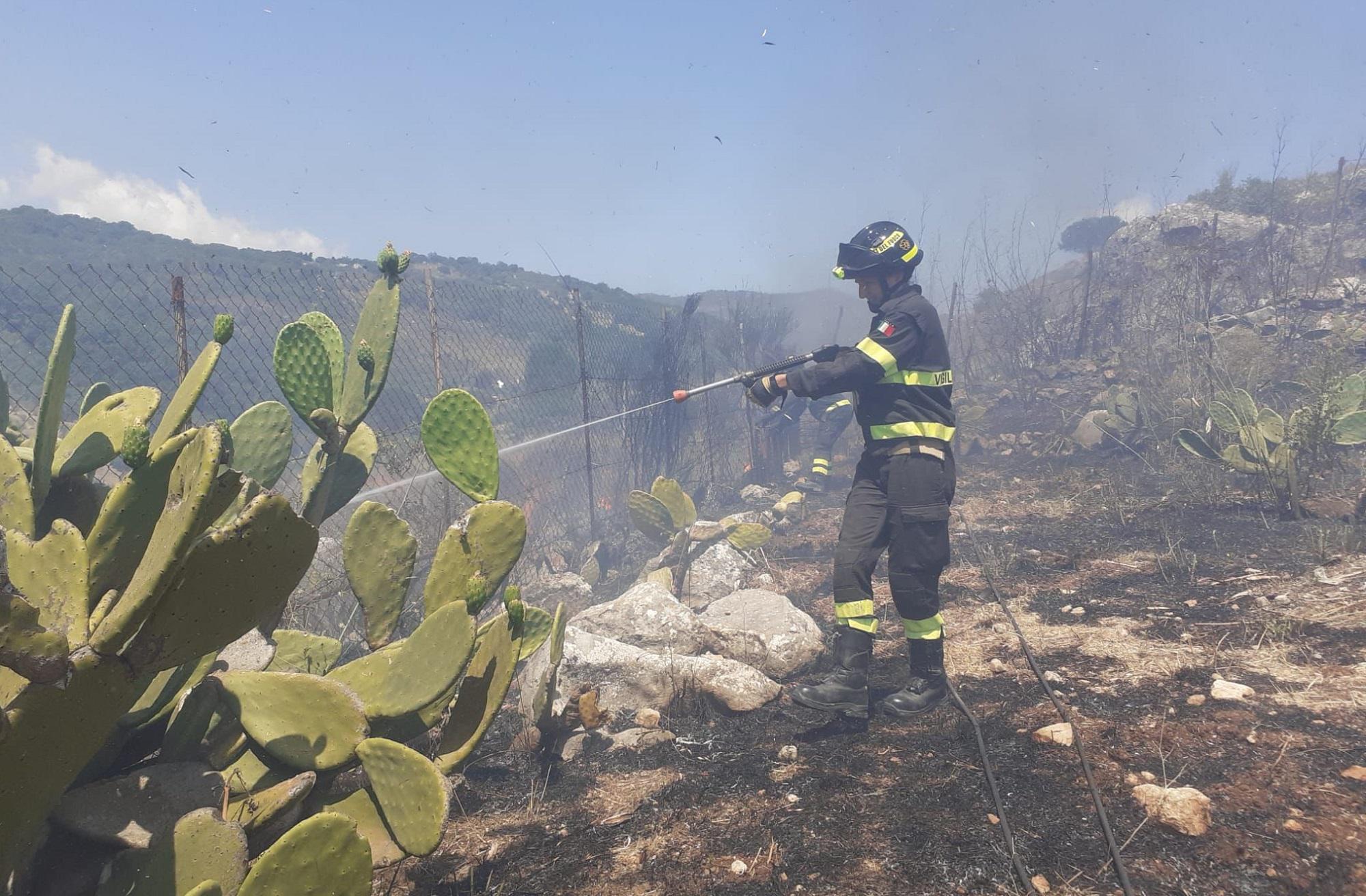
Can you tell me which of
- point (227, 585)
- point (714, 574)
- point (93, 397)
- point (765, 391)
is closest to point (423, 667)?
point (227, 585)

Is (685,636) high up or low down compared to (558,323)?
down

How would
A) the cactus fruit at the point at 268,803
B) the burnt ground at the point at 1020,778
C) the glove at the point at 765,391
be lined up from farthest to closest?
the glove at the point at 765,391, the burnt ground at the point at 1020,778, the cactus fruit at the point at 268,803

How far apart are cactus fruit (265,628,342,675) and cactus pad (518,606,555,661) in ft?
2.45

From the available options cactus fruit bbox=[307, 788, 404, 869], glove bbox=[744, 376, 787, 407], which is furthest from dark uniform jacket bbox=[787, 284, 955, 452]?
cactus fruit bbox=[307, 788, 404, 869]

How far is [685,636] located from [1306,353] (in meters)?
11.6

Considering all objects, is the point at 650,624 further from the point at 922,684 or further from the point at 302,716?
the point at 302,716

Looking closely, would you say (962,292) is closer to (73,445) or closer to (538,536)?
(538,536)

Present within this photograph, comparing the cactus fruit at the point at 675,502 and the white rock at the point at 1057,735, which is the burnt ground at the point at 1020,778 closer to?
the white rock at the point at 1057,735

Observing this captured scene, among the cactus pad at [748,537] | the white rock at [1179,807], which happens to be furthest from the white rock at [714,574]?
the white rock at [1179,807]

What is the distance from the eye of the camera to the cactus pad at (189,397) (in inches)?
77.2

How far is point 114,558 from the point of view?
155 cm

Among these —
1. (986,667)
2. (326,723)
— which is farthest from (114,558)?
(986,667)

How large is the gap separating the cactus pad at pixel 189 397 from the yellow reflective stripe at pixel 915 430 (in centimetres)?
283

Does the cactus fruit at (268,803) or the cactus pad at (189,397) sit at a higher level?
the cactus pad at (189,397)
